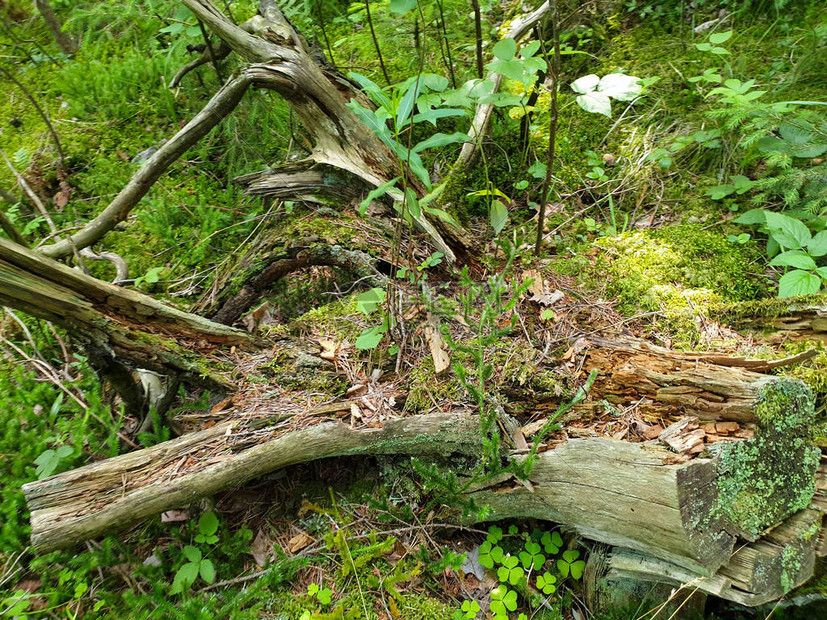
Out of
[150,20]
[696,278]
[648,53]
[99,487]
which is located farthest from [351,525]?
[150,20]

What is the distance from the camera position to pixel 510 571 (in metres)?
2.39

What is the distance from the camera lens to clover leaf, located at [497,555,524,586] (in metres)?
2.35

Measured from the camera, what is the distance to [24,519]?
2.50 metres

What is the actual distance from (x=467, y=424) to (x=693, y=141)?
9.45 ft

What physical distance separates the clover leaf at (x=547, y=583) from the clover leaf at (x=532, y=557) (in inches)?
2.2

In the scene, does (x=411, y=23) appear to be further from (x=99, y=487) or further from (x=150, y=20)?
(x=99, y=487)

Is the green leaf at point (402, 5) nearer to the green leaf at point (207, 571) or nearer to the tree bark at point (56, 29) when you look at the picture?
the green leaf at point (207, 571)

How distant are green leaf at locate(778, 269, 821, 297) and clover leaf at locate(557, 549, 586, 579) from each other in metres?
1.79

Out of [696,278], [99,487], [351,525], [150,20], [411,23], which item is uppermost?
[150,20]

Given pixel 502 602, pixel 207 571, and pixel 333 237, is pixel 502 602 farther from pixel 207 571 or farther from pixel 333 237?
pixel 333 237

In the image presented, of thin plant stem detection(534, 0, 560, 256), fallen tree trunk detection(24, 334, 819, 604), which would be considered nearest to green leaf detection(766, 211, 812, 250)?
fallen tree trunk detection(24, 334, 819, 604)

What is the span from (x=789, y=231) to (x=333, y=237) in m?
2.80

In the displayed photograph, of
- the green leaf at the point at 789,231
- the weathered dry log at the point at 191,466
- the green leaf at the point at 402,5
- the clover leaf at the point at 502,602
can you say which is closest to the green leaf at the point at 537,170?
the green leaf at the point at 789,231

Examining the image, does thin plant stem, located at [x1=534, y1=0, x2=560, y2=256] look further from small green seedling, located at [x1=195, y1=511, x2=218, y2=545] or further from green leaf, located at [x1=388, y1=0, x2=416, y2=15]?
small green seedling, located at [x1=195, y1=511, x2=218, y2=545]
